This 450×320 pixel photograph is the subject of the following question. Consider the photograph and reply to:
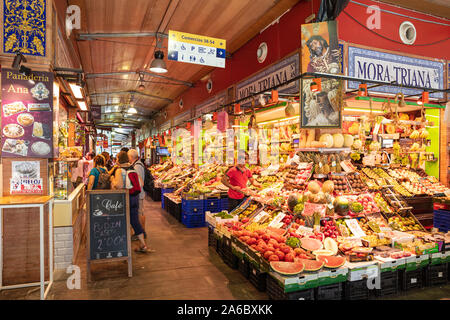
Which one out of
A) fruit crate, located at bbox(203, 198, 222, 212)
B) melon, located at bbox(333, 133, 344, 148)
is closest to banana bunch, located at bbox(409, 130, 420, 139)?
melon, located at bbox(333, 133, 344, 148)

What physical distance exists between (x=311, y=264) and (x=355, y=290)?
70 cm

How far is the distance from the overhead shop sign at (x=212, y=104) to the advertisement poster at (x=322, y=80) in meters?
4.87

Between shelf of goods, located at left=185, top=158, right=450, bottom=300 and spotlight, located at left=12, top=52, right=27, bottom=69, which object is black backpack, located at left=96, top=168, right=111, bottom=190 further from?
spotlight, located at left=12, top=52, right=27, bottom=69

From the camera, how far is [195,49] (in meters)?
6.00

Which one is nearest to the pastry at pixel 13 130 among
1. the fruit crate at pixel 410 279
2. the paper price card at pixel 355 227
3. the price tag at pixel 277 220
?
the price tag at pixel 277 220

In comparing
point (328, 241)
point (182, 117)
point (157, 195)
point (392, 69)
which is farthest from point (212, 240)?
point (182, 117)

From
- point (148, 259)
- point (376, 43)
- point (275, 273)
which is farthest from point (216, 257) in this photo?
point (376, 43)

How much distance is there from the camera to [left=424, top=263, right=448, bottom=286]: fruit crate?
4.07 meters

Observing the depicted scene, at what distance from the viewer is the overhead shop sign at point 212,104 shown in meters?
9.92

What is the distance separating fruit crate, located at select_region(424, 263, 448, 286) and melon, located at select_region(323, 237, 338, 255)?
4.37ft

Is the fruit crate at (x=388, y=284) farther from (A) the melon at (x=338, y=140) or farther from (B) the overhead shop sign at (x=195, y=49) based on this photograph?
(B) the overhead shop sign at (x=195, y=49)

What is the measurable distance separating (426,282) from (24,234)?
18.4 feet

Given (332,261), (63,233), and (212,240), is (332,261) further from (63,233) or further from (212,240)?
(63,233)
